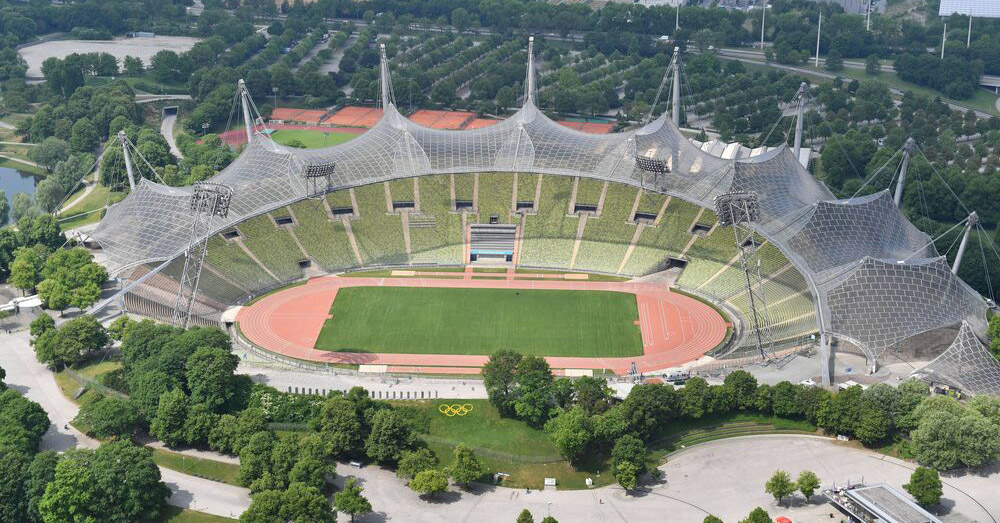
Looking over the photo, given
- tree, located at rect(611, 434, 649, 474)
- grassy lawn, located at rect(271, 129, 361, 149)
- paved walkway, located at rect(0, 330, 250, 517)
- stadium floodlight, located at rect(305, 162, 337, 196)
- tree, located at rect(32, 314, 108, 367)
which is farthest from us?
grassy lawn, located at rect(271, 129, 361, 149)

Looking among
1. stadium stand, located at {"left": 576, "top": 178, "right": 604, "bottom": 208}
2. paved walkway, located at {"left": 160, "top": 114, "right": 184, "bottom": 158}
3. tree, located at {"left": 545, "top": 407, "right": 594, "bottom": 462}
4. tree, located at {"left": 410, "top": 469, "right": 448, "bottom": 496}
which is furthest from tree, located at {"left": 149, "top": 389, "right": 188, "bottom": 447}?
paved walkway, located at {"left": 160, "top": 114, "right": 184, "bottom": 158}

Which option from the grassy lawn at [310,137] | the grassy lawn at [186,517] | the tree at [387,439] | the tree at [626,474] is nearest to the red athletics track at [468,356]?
the tree at [387,439]

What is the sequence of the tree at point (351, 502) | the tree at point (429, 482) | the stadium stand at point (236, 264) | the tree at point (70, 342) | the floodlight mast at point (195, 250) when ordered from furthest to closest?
the stadium stand at point (236, 264) → the floodlight mast at point (195, 250) → the tree at point (70, 342) → the tree at point (429, 482) → the tree at point (351, 502)

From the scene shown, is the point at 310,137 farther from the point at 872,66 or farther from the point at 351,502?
the point at 351,502

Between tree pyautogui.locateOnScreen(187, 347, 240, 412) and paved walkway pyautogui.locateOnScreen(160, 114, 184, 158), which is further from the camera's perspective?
paved walkway pyautogui.locateOnScreen(160, 114, 184, 158)

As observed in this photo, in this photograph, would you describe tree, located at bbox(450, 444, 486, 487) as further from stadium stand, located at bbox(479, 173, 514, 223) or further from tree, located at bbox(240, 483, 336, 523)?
stadium stand, located at bbox(479, 173, 514, 223)

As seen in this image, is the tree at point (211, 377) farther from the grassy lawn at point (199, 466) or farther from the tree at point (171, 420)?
the grassy lawn at point (199, 466)

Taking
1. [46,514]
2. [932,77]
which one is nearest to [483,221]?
[46,514]

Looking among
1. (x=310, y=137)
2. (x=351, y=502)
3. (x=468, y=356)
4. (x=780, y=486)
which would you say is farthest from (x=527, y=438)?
(x=310, y=137)
